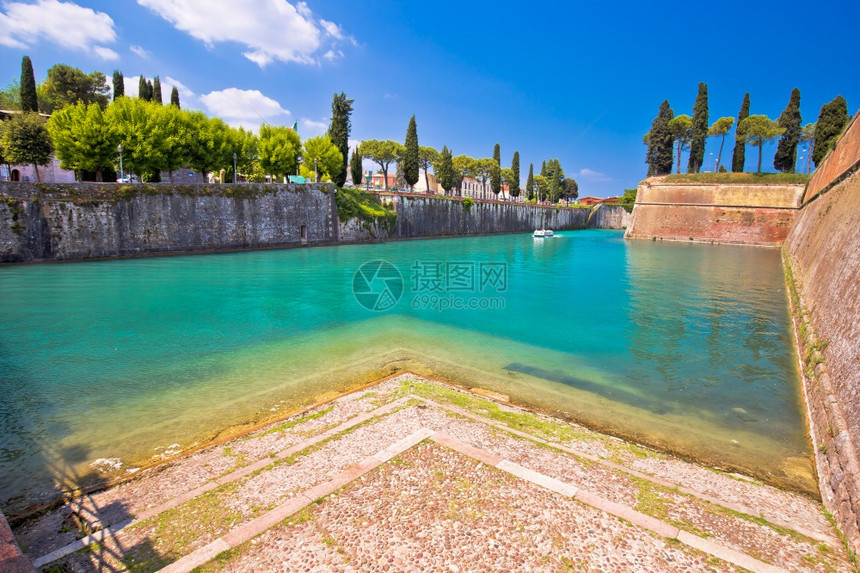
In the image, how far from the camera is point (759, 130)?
46.4 meters

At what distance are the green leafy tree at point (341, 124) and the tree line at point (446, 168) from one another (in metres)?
5.61

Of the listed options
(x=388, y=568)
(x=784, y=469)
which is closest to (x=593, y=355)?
(x=784, y=469)

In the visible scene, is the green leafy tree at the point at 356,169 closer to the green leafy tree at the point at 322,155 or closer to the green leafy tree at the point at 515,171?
the green leafy tree at the point at 322,155

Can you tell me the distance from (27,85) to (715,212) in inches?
2662

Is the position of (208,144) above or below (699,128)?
below

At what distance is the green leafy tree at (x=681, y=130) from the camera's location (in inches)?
2219

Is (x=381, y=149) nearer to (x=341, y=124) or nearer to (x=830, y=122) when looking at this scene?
(x=341, y=124)

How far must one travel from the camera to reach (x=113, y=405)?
23.2ft

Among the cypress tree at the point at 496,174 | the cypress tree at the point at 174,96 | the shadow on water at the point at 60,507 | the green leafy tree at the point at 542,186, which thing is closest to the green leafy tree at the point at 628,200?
the green leafy tree at the point at 542,186

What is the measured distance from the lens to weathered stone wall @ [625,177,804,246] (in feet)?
135

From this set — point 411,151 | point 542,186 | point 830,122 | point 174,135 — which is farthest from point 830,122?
point 542,186

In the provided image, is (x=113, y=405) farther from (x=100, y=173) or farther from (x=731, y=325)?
(x=100, y=173)

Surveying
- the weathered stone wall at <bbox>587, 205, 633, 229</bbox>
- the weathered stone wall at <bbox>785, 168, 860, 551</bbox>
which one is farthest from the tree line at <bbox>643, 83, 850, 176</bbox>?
the weathered stone wall at <bbox>785, 168, 860, 551</bbox>

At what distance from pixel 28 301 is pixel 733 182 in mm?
55777
